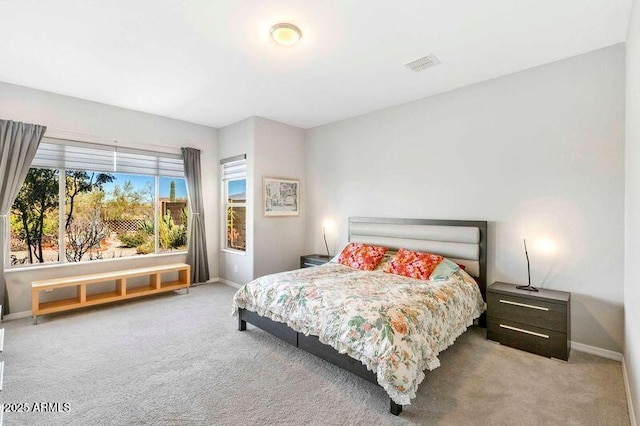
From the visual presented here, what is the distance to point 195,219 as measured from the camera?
17.8 ft

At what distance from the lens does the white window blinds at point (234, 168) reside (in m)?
5.27

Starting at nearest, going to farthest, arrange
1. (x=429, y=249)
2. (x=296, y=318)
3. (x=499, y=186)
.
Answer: (x=296, y=318) → (x=499, y=186) → (x=429, y=249)

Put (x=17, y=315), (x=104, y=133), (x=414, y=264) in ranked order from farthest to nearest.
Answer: (x=104, y=133) < (x=17, y=315) < (x=414, y=264)

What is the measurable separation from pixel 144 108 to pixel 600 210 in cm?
599

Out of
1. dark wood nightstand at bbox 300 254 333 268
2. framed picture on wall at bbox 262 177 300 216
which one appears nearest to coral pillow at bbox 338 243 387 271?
dark wood nightstand at bbox 300 254 333 268

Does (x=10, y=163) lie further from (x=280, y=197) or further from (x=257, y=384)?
(x=257, y=384)

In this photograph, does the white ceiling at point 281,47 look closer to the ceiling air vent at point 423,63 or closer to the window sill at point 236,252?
the ceiling air vent at point 423,63

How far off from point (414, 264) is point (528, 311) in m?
1.19

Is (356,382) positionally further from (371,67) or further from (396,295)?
(371,67)

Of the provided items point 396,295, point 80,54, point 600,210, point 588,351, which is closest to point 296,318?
point 396,295

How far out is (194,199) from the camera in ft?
17.8

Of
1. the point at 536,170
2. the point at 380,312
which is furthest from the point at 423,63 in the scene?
the point at 380,312

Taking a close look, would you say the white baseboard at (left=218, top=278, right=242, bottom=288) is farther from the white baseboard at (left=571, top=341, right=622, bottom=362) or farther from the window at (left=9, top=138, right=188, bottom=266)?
the white baseboard at (left=571, top=341, right=622, bottom=362)

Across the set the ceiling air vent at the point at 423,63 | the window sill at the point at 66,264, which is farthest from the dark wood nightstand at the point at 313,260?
the ceiling air vent at the point at 423,63
